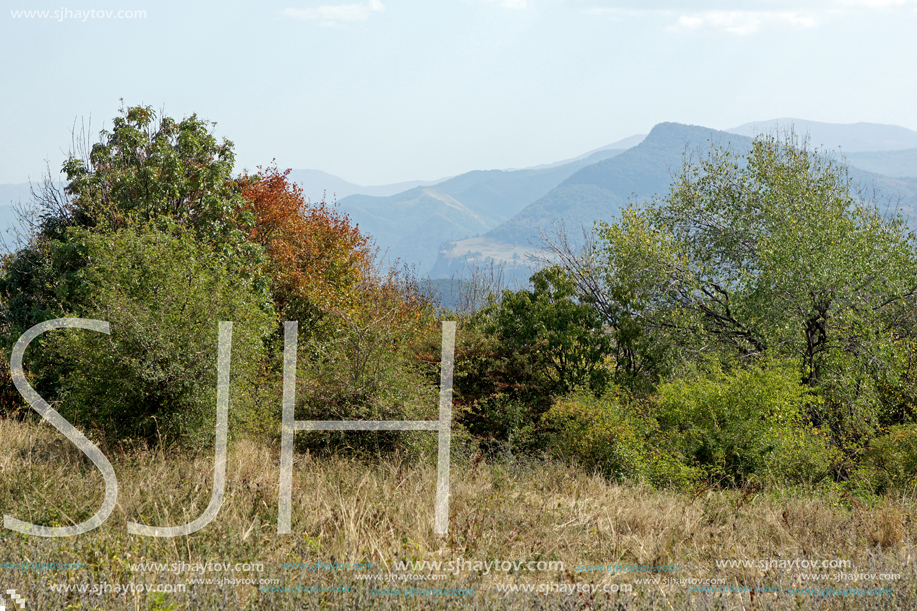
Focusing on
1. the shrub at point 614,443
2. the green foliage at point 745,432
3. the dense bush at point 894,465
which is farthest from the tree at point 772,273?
the shrub at point 614,443

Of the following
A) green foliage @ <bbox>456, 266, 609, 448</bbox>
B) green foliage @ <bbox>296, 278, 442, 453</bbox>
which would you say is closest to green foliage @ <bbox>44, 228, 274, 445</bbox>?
green foliage @ <bbox>296, 278, 442, 453</bbox>

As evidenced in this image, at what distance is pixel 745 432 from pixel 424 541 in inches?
221

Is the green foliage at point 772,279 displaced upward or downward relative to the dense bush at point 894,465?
upward

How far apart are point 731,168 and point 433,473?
10.3 metres

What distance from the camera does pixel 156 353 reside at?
23.5ft

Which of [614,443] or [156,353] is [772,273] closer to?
[614,443]

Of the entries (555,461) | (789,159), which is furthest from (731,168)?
(555,461)

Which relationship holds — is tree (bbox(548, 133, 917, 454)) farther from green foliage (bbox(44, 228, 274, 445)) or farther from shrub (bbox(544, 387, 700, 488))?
green foliage (bbox(44, 228, 274, 445))

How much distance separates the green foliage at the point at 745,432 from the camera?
8.48 metres

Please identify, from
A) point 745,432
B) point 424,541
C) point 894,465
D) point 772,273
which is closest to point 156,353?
point 424,541

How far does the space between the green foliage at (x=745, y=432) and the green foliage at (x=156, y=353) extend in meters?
5.91

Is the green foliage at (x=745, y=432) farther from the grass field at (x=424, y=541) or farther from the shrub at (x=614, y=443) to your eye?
the grass field at (x=424, y=541)

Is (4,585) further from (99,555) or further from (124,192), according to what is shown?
(124,192)

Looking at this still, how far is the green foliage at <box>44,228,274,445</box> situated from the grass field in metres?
0.43
